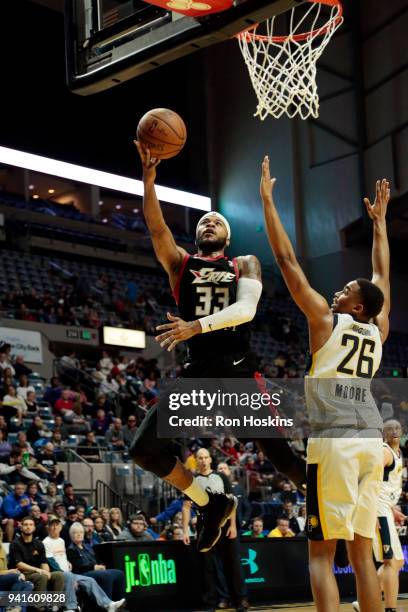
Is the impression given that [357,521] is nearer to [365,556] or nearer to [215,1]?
[365,556]

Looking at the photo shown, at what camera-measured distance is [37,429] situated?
15.5m

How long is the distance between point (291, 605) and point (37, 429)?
230 inches

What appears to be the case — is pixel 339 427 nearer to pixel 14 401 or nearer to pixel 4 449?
pixel 4 449

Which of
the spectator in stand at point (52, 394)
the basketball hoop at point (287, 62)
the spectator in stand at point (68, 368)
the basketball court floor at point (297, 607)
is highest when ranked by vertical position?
the basketball hoop at point (287, 62)

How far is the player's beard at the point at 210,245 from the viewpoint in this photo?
602cm

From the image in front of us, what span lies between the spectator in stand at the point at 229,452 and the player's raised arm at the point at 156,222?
12189 mm

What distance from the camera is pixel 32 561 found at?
391 inches

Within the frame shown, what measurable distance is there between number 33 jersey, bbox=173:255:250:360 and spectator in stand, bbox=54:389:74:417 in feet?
38.4

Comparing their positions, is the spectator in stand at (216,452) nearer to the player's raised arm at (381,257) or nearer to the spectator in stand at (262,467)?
the spectator in stand at (262,467)

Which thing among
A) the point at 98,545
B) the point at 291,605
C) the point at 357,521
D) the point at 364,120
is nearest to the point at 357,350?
the point at 357,521

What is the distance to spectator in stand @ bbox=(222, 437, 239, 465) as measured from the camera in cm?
1798

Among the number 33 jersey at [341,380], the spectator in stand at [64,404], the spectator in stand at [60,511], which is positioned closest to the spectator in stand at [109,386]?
the spectator in stand at [64,404]

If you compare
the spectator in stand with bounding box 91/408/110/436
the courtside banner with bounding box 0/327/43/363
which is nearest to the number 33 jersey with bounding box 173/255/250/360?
the spectator in stand with bounding box 91/408/110/436

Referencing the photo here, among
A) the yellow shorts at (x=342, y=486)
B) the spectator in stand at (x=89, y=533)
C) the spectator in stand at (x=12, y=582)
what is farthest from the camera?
the spectator in stand at (x=89, y=533)
